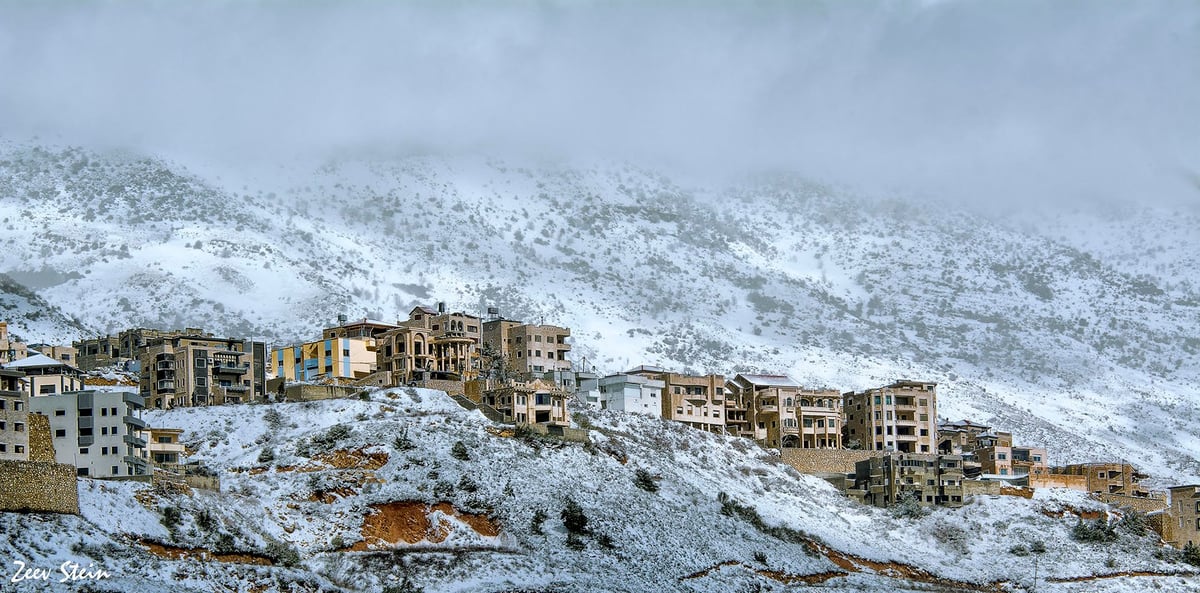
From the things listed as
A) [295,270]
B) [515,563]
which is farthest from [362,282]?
[515,563]

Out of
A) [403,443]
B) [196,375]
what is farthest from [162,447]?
Result: [196,375]

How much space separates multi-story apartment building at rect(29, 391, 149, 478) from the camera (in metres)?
94.1

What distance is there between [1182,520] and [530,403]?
132ft

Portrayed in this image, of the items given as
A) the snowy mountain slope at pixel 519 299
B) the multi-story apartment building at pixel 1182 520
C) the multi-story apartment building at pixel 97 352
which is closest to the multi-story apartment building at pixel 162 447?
the multi-story apartment building at pixel 97 352

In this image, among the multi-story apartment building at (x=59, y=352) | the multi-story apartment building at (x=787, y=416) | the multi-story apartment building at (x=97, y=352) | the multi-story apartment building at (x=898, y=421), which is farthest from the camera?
the multi-story apartment building at (x=898, y=421)

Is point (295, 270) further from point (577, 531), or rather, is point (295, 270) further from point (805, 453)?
point (577, 531)

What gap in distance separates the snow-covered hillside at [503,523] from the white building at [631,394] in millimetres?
4869

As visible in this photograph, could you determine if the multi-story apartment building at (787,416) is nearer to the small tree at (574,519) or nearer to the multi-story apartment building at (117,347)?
the small tree at (574,519)

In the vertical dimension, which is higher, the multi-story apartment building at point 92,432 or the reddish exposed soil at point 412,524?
the multi-story apartment building at point 92,432

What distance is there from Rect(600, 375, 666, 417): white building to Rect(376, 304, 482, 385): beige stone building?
27.7 feet

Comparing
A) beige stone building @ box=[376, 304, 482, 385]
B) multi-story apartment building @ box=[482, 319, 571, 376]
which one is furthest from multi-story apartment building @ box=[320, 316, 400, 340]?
multi-story apartment building @ box=[482, 319, 571, 376]

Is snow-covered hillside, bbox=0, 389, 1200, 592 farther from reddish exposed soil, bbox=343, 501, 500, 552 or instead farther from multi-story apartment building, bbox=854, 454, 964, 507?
multi-story apartment building, bbox=854, 454, 964, 507

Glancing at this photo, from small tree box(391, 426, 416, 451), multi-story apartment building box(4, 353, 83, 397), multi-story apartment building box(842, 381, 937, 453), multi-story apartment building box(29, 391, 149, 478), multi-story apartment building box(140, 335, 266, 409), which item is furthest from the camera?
multi-story apartment building box(842, 381, 937, 453)

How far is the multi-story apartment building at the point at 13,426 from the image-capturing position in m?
87.2
